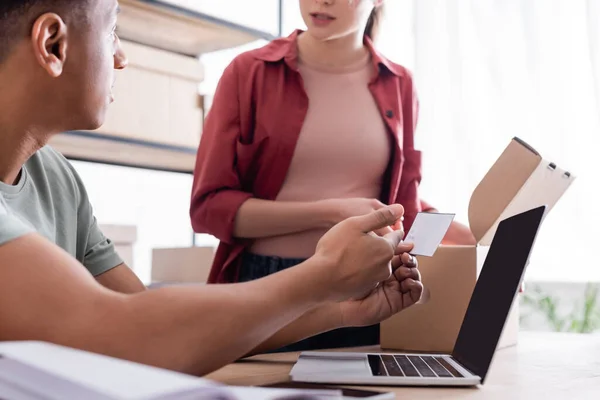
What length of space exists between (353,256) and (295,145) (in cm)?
58

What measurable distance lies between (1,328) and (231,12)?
144cm

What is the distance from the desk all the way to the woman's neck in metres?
0.59

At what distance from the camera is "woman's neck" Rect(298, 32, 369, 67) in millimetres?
1434

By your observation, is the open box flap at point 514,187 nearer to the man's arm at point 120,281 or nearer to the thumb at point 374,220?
the thumb at point 374,220

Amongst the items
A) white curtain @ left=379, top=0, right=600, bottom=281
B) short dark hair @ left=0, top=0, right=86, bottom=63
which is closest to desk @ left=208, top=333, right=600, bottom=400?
short dark hair @ left=0, top=0, right=86, bottom=63

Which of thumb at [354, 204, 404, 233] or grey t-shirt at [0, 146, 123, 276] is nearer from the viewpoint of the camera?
thumb at [354, 204, 404, 233]

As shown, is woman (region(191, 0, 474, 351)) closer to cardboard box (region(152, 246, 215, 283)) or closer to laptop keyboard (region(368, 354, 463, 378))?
laptop keyboard (region(368, 354, 463, 378))

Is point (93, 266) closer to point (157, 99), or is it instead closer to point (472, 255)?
point (472, 255)

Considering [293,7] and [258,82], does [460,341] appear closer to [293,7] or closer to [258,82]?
[258,82]

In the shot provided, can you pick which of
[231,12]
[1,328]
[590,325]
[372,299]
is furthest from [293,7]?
[1,328]

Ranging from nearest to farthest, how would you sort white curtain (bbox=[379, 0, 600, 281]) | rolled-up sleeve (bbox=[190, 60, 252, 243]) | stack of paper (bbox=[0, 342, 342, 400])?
stack of paper (bbox=[0, 342, 342, 400])
rolled-up sleeve (bbox=[190, 60, 252, 243])
white curtain (bbox=[379, 0, 600, 281])

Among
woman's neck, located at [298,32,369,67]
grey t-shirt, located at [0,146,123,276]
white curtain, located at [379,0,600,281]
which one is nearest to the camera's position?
grey t-shirt, located at [0,146,123,276]

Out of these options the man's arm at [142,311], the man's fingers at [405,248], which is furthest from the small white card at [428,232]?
the man's arm at [142,311]

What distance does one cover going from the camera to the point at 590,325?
236 centimetres
